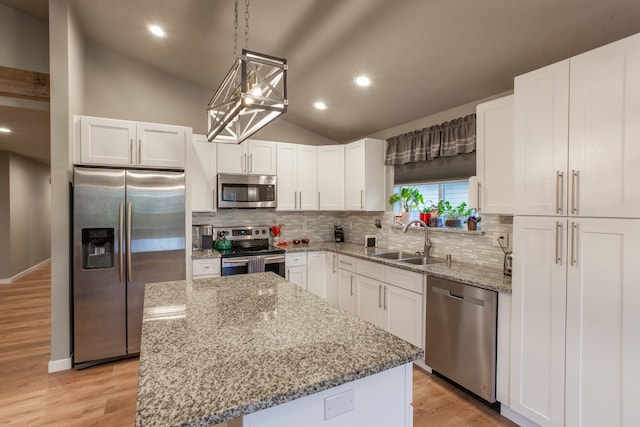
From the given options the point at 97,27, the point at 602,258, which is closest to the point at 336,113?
the point at 97,27

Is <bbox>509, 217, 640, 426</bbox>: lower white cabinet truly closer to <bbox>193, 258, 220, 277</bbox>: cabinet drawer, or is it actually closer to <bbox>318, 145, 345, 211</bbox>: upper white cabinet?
<bbox>318, 145, 345, 211</bbox>: upper white cabinet

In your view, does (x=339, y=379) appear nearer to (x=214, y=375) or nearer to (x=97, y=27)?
(x=214, y=375)

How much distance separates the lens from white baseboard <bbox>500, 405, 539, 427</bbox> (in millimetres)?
2039

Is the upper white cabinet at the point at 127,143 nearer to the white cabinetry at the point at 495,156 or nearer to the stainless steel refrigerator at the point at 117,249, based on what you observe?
the stainless steel refrigerator at the point at 117,249

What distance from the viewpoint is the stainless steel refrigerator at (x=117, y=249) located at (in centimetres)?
286

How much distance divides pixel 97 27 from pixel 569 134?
167 inches

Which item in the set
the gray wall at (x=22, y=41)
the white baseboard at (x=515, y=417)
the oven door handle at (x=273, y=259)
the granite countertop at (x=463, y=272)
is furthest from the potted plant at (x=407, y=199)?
the gray wall at (x=22, y=41)

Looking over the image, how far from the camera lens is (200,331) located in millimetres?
1314

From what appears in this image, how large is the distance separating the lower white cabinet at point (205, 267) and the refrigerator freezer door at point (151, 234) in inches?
6.3

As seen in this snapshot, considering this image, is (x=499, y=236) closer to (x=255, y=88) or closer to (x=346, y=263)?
(x=346, y=263)

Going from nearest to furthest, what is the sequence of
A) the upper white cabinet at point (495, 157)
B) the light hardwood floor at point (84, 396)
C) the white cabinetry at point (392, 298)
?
1. the light hardwood floor at point (84, 396)
2. the upper white cabinet at point (495, 157)
3. the white cabinetry at point (392, 298)

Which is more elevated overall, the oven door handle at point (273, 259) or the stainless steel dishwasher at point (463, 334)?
the oven door handle at point (273, 259)

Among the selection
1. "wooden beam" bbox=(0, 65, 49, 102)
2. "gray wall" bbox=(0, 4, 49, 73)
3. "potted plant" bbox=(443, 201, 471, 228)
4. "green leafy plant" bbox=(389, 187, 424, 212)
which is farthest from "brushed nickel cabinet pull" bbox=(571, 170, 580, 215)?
"gray wall" bbox=(0, 4, 49, 73)

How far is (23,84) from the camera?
298cm
